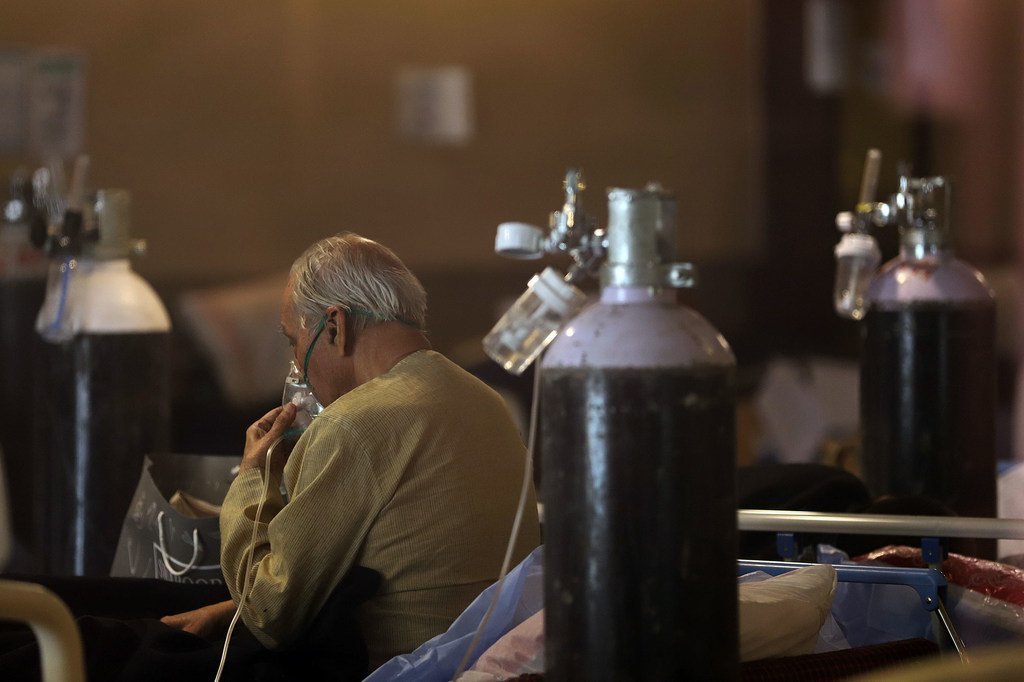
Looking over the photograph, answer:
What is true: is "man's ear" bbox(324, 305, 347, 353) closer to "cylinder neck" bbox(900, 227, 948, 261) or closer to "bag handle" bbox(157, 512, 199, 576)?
"bag handle" bbox(157, 512, 199, 576)

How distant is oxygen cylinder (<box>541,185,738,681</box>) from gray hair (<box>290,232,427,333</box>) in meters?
0.60

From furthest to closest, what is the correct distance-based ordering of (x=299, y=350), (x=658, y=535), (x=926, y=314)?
(x=926, y=314)
(x=299, y=350)
(x=658, y=535)

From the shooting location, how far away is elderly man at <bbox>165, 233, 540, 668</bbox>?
1414mm

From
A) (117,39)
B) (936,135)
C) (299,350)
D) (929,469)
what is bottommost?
(929,469)

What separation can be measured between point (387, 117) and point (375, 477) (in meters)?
3.16

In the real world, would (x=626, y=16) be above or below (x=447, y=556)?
above

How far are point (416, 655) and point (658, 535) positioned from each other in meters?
0.50

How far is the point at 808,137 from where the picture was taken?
473 centimetres

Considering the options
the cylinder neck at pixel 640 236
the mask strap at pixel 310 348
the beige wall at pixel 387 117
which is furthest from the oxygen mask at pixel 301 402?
the beige wall at pixel 387 117

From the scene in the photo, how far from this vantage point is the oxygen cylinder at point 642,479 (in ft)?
3.14

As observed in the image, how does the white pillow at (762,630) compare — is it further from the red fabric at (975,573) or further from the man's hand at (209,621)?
the man's hand at (209,621)

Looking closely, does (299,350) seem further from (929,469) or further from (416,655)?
(929,469)

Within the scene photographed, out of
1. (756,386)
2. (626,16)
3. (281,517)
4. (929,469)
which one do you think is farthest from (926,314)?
(626,16)

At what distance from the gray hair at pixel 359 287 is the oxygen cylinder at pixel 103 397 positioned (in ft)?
2.83
